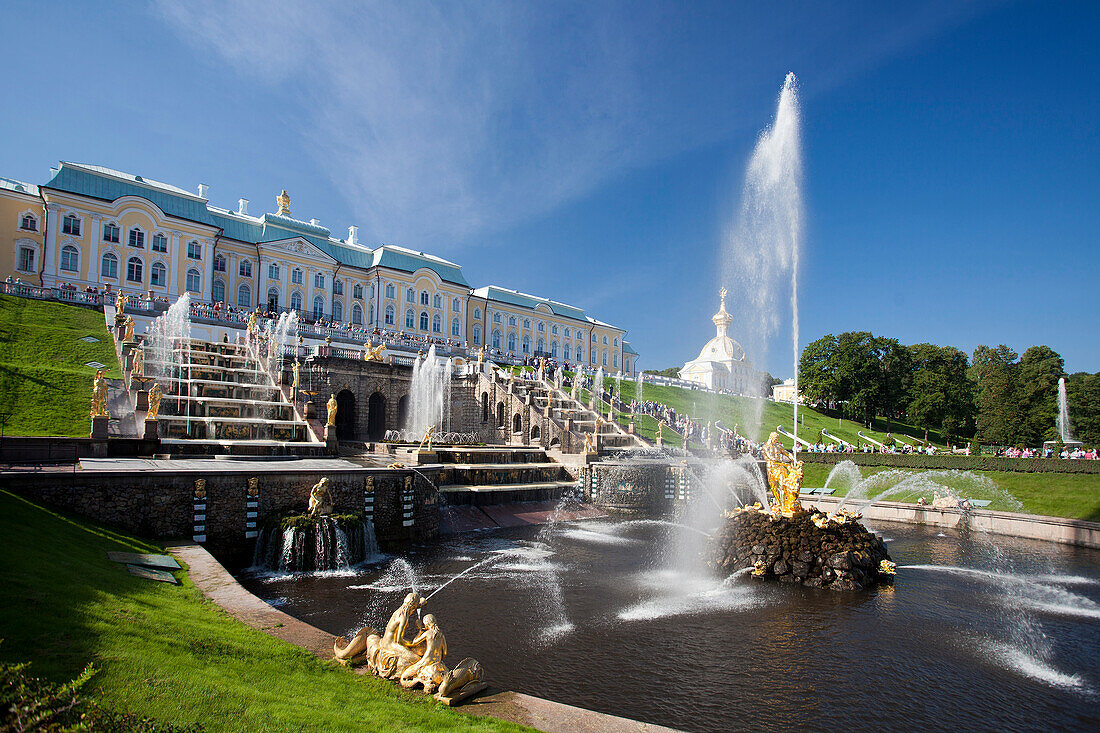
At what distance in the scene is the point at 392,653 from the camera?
7773 millimetres

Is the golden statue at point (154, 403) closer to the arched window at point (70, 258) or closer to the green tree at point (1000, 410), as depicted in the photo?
the arched window at point (70, 258)

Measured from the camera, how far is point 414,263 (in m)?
66.8

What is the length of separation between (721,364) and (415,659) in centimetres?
10503

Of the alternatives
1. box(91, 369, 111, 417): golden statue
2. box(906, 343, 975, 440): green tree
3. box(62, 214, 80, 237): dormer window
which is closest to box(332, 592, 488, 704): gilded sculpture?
box(91, 369, 111, 417): golden statue

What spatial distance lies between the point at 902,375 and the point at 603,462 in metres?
56.6

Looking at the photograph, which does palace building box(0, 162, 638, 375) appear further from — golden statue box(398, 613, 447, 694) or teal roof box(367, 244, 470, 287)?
golden statue box(398, 613, 447, 694)

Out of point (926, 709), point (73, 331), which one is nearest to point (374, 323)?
point (73, 331)

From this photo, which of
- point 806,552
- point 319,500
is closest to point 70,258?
point 319,500

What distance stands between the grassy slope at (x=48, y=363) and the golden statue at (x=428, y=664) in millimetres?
20472

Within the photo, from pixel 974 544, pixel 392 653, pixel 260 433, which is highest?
pixel 260 433

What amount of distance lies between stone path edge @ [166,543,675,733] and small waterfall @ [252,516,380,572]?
74.7 inches

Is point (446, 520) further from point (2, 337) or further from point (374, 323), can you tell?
point (374, 323)

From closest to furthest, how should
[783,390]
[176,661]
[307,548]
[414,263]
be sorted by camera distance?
1. [176,661]
2. [307,548]
3. [414,263]
4. [783,390]

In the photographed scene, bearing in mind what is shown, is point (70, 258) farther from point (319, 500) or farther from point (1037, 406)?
point (1037, 406)
